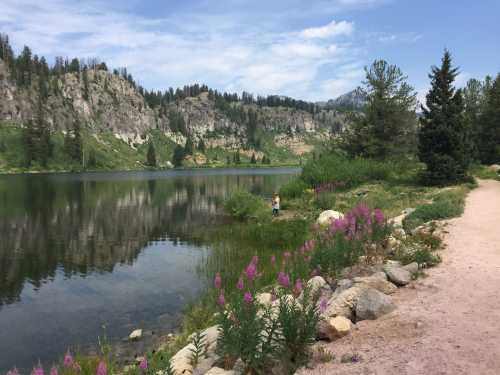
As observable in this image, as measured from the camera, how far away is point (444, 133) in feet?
99.4

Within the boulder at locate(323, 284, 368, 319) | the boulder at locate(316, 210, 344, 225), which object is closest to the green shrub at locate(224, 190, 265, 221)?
the boulder at locate(316, 210, 344, 225)

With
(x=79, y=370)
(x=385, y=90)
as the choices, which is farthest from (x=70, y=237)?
(x=385, y=90)

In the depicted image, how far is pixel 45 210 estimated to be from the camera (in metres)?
38.8

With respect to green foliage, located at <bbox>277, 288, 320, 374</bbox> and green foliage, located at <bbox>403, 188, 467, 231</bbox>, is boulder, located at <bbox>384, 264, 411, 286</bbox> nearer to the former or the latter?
green foliage, located at <bbox>277, 288, 320, 374</bbox>

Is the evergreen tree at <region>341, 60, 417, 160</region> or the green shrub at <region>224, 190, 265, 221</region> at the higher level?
the evergreen tree at <region>341, 60, 417, 160</region>

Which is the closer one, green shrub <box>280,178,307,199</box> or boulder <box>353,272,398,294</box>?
boulder <box>353,272,398,294</box>

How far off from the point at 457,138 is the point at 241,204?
19.6 meters

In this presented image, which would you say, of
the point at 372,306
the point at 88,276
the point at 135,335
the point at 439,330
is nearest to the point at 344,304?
the point at 372,306

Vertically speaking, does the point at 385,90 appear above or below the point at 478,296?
above

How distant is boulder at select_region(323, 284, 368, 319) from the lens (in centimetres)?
816

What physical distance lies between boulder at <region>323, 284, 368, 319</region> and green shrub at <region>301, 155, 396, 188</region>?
97.6 feet

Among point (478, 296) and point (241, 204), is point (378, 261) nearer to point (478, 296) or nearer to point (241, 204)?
point (478, 296)

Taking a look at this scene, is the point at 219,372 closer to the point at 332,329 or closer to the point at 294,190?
the point at 332,329

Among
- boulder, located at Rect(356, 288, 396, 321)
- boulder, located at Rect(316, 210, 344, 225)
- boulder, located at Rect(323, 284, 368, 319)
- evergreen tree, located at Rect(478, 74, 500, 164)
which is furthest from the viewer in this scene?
evergreen tree, located at Rect(478, 74, 500, 164)
